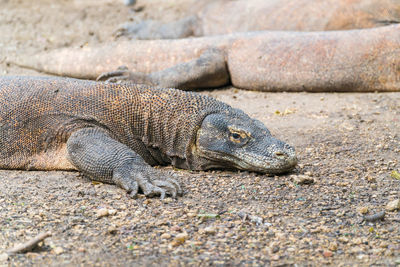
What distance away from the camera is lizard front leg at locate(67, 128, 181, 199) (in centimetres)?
350

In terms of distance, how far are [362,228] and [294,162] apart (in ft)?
2.91

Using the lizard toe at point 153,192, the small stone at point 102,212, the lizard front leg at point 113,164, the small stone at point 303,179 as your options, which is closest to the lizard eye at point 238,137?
the small stone at point 303,179

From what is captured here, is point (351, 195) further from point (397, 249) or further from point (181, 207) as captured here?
point (181, 207)

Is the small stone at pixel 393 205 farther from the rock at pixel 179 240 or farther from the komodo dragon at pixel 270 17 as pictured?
the komodo dragon at pixel 270 17

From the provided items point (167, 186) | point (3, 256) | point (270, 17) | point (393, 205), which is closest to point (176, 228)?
point (167, 186)

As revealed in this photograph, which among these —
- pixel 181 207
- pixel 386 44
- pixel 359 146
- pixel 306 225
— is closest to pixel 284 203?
pixel 306 225

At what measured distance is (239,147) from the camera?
389cm

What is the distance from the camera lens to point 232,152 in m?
3.90

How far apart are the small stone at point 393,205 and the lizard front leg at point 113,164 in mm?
1249

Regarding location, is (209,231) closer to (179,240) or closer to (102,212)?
(179,240)

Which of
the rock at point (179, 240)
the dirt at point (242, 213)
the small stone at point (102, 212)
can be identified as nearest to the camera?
the dirt at point (242, 213)

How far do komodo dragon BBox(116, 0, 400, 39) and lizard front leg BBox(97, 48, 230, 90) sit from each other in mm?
1829

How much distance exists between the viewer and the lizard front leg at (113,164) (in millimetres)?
3504

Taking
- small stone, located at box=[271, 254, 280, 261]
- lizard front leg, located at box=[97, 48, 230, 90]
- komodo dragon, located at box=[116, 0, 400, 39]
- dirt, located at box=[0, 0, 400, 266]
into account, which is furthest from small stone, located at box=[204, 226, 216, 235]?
komodo dragon, located at box=[116, 0, 400, 39]
